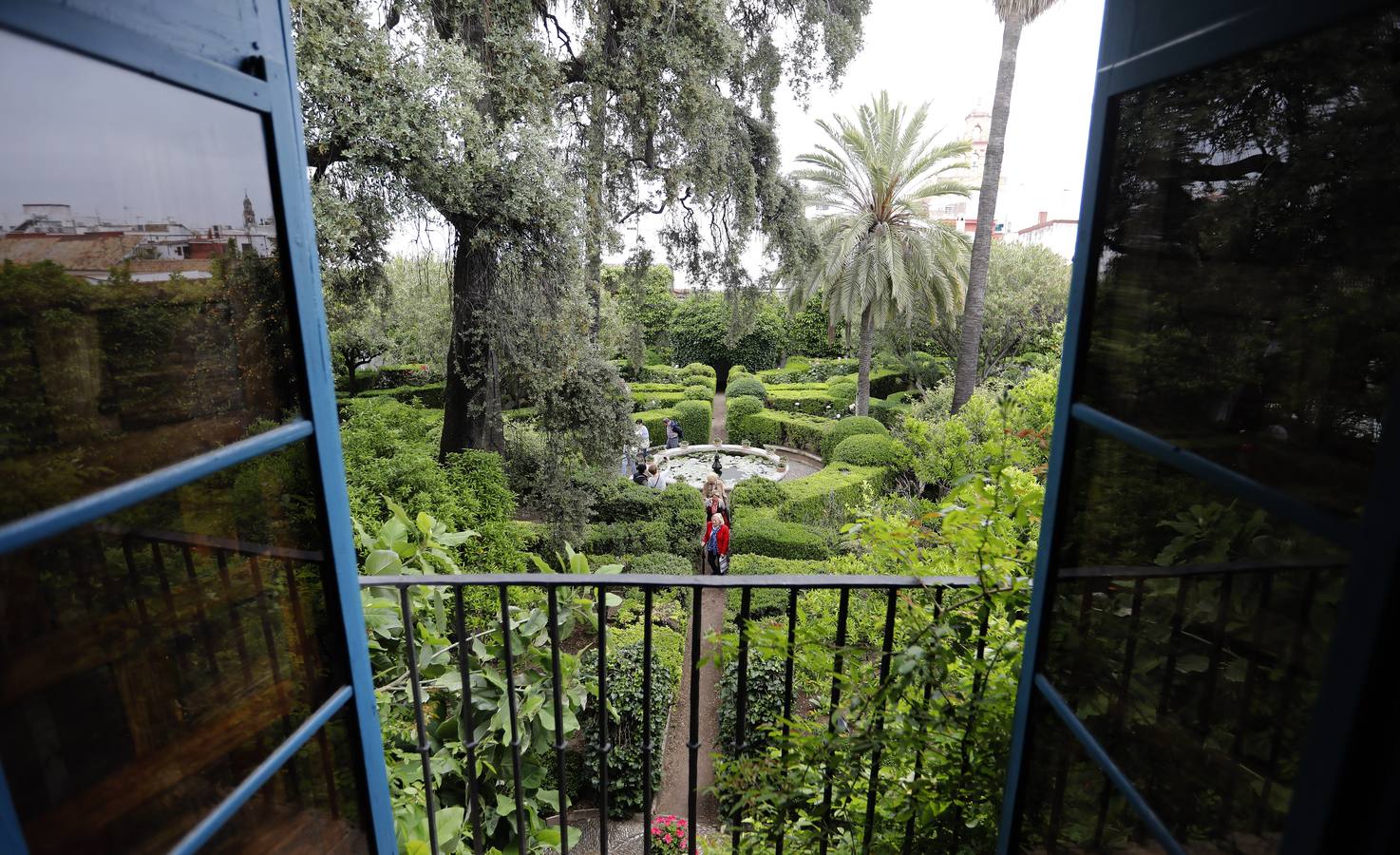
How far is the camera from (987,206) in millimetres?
12016

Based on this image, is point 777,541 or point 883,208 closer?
point 777,541

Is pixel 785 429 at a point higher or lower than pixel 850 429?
lower

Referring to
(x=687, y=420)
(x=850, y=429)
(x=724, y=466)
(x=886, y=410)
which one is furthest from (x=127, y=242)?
(x=886, y=410)

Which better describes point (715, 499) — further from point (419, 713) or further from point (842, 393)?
point (842, 393)

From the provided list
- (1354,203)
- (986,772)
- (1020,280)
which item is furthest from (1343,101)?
(1020,280)

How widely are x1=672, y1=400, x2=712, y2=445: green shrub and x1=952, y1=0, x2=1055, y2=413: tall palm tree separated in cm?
664

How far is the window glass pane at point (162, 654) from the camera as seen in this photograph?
728 millimetres

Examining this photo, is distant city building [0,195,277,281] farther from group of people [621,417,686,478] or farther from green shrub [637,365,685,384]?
green shrub [637,365,685,384]

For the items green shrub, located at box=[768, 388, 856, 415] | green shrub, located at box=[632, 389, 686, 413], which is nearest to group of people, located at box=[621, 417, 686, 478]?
green shrub, located at box=[632, 389, 686, 413]

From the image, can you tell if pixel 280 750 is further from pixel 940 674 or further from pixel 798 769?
pixel 940 674

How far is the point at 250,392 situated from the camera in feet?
3.32

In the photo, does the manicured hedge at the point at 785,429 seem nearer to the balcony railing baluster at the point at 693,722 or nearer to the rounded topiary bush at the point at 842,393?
the rounded topiary bush at the point at 842,393

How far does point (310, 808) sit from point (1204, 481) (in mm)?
1458

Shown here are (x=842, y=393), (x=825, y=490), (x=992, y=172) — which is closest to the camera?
(x=825, y=490)
